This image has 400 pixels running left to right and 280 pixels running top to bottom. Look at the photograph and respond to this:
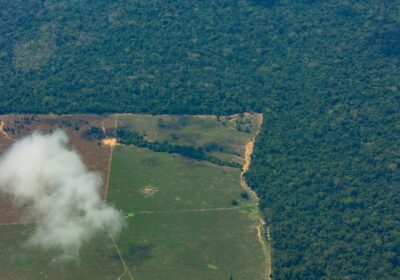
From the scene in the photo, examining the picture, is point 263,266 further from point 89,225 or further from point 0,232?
point 0,232

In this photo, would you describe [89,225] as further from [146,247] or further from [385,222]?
[385,222]

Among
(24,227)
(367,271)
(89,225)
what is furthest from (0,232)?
(367,271)

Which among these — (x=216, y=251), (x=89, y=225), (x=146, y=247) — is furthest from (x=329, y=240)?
(x=89, y=225)

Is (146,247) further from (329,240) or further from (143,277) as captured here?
(329,240)

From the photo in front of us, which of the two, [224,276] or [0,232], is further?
[0,232]

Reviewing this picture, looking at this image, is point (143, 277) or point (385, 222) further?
point (385, 222)
